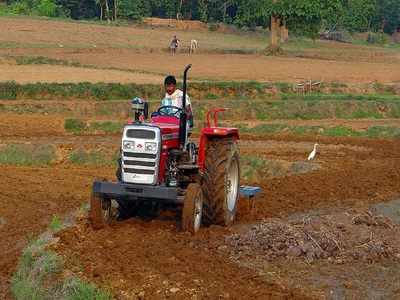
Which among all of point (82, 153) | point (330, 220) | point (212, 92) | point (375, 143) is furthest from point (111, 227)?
point (212, 92)

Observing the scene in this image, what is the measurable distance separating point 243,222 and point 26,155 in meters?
9.82

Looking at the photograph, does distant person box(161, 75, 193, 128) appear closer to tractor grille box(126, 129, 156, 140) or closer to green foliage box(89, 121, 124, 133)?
tractor grille box(126, 129, 156, 140)

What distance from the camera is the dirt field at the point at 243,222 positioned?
9.14 meters

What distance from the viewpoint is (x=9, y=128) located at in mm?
26062

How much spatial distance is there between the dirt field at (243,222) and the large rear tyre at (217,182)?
0.31 metres

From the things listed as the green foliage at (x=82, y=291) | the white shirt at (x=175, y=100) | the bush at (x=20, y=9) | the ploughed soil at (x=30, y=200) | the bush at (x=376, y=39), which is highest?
the white shirt at (x=175, y=100)

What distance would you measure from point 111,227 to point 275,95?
2583cm

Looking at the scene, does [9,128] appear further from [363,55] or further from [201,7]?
[201,7]

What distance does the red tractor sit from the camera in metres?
11.5

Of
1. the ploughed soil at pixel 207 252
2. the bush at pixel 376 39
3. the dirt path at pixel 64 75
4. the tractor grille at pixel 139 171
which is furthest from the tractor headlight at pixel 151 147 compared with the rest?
the bush at pixel 376 39

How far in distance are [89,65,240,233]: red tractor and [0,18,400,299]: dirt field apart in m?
0.33

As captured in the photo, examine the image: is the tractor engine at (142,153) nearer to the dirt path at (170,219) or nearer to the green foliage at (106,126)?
the dirt path at (170,219)

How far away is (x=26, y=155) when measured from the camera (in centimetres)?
2152

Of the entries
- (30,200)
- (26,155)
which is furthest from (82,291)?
(26,155)
